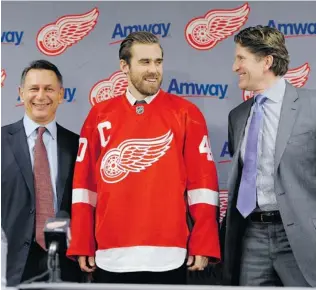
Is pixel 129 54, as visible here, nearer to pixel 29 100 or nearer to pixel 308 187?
pixel 29 100

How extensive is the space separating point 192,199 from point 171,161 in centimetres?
25

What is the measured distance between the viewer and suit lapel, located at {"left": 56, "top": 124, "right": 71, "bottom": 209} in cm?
381

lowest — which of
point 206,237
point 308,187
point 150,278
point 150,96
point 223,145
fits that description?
point 150,278

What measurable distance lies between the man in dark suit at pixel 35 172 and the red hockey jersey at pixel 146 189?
13 cm

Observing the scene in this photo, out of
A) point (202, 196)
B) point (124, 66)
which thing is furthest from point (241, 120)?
point (124, 66)

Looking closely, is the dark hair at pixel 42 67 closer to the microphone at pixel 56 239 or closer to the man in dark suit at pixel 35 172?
the man in dark suit at pixel 35 172

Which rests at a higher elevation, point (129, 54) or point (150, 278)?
point (129, 54)

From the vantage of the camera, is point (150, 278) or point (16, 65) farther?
point (16, 65)

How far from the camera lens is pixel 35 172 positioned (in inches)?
150

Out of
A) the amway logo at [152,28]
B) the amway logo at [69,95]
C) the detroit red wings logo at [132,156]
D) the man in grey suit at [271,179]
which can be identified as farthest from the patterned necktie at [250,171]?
the amway logo at [69,95]

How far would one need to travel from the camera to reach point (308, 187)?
11.5 ft

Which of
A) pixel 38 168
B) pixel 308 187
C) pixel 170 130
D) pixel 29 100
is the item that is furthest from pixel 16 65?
pixel 308 187

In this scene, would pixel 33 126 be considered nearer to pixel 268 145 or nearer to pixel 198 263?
pixel 198 263

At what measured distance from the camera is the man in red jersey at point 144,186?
11.8ft
